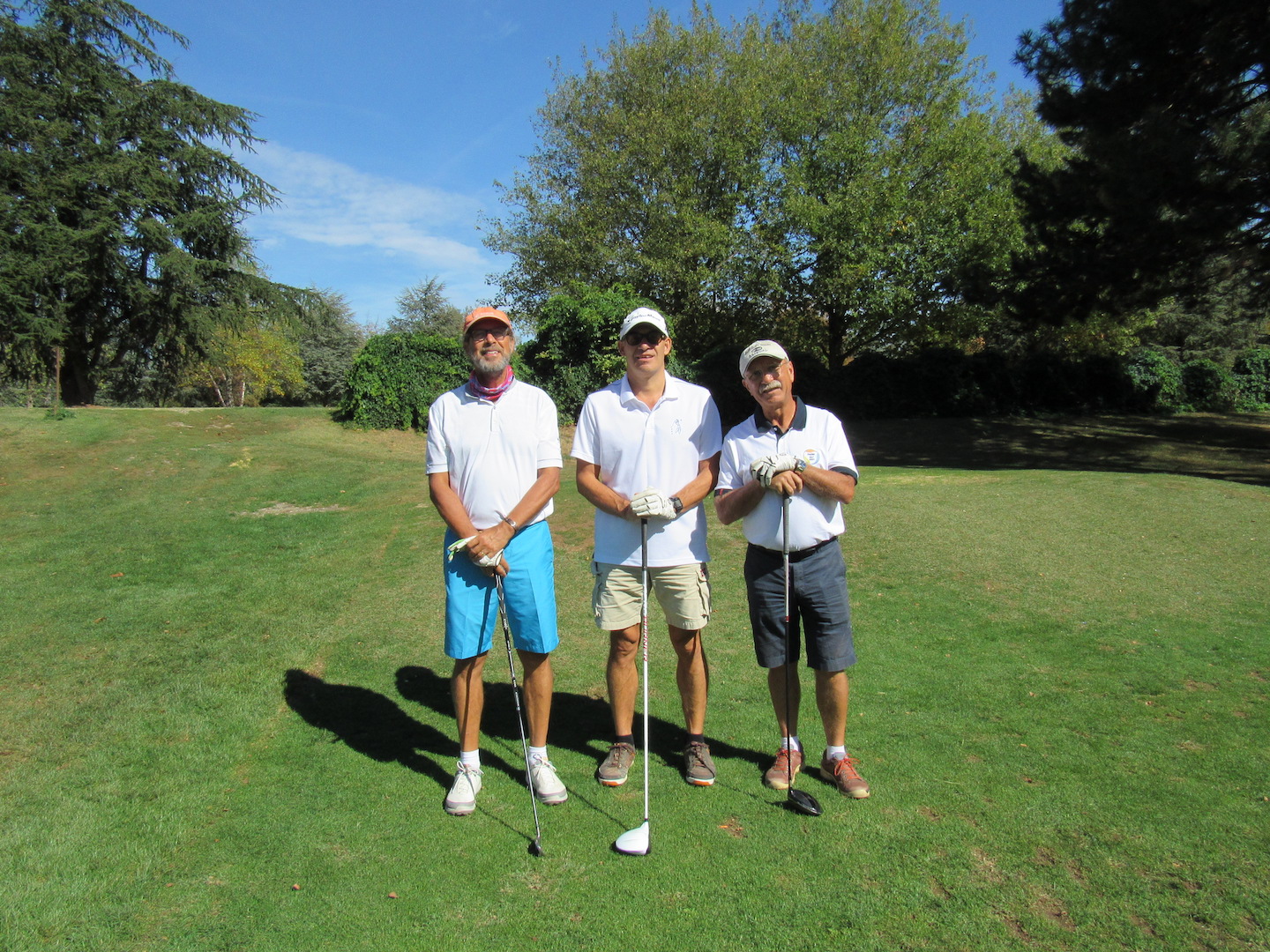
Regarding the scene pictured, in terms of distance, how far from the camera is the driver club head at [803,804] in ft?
11.3

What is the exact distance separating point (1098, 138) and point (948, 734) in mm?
12758

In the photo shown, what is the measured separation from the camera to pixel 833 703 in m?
3.71

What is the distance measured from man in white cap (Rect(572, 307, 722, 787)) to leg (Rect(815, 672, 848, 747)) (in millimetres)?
549

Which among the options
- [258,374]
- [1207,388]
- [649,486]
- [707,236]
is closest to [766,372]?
[649,486]

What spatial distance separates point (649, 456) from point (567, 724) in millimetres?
1746

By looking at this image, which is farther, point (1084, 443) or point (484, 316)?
point (1084, 443)

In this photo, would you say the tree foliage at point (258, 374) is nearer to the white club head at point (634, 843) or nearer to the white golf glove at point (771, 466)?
the white golf glove at point (771, 466)

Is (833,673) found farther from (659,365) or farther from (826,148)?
(826,148)

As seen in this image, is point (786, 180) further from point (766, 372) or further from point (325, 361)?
point (325, 361)

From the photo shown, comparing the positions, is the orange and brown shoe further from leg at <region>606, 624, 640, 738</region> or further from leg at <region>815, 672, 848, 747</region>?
leg at <region>606, 624, 640, 738</region>

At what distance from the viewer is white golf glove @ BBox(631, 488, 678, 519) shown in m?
3.49

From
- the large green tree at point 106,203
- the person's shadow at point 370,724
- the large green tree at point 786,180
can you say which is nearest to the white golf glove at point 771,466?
the person's shadow at point 370,724

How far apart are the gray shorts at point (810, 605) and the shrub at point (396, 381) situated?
1473 cm

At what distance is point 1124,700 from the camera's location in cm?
470
